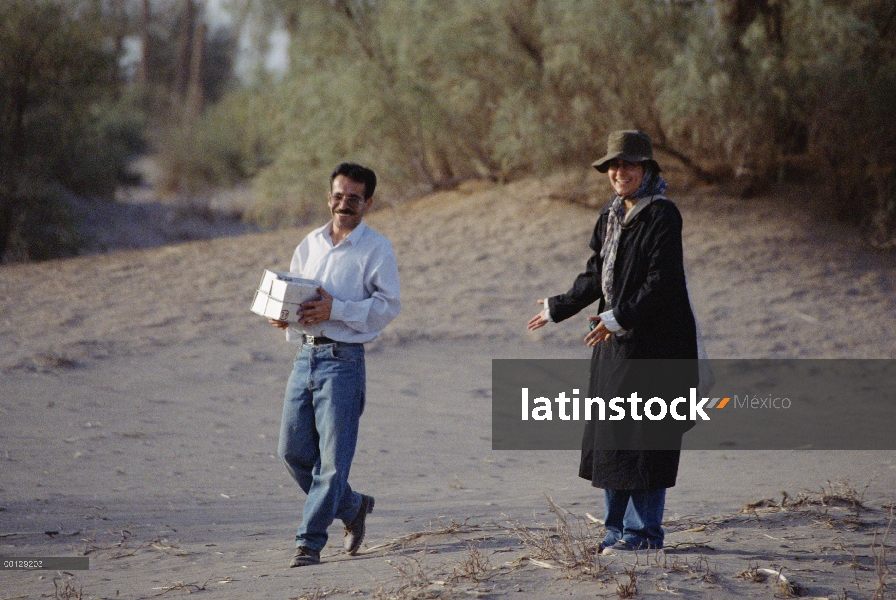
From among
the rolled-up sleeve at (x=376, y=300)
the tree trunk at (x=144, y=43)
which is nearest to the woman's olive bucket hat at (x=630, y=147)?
the rolled-up sleeve at (x=376, y=300)

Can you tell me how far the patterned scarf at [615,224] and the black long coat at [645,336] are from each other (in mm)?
35

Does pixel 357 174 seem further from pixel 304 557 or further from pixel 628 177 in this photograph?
pixel 304 557

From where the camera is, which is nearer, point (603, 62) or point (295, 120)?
point (603, 62)

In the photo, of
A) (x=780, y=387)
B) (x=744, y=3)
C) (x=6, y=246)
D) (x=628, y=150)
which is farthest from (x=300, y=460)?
(x=6, y=246)

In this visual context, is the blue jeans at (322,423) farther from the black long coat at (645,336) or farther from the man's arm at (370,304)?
the black long coat at (645,336)

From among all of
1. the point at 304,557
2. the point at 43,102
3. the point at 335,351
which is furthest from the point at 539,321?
the point at 43,102

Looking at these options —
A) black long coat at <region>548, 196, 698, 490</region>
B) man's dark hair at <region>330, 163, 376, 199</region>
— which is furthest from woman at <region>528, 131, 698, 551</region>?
man's dark hair at <region>330, 163, 376, 199</region>

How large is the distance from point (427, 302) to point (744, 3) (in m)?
6.12

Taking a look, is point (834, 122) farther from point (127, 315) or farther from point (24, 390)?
point (24, 390)

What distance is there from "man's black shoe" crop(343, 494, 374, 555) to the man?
0.20 meters

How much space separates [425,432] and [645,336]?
407 centimetres

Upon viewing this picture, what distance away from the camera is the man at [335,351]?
14.6 feet

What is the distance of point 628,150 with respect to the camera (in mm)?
4320

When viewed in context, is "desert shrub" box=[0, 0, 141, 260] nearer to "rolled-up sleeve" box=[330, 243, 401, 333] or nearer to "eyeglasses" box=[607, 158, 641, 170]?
"rolled-up sleeve" box=[330, 243, 401, 333]
